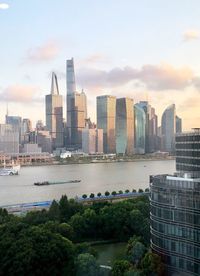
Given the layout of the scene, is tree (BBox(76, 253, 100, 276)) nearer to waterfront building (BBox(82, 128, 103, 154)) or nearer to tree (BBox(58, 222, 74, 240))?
tree (BBox(58, 222, 74, 240))

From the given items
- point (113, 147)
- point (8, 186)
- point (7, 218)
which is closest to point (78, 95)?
point (113, 147)

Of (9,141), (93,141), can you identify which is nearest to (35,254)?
(93,141)

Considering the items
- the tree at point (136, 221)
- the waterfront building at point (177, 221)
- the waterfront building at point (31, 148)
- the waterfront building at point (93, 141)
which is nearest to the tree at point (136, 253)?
the waterfront building at point (177, 221)

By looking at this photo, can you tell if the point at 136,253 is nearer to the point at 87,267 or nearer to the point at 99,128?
the point at 87,267

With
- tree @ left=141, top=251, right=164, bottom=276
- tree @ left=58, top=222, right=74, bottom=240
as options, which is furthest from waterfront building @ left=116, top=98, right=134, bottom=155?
tree @ left=141, top=251, right=164, bottom=276

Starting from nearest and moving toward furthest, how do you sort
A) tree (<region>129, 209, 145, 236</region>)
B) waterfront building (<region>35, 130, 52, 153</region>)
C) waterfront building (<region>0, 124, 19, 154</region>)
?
tree (<region>129, 209, 145, 236</region>) → waterfront building (<region>0, 124, 19, 154</region>) → waterfront building (<region>35, 130, 52, 153</region>)

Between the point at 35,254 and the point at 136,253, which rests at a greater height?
the point at 35,254
